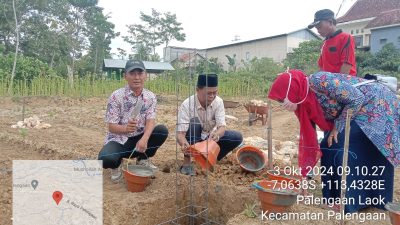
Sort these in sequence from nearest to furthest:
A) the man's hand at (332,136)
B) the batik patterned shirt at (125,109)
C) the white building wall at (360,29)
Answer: the man's hand at (332,136)
the batik patterned shirt at (125,109)
the white building wall at (360,29)

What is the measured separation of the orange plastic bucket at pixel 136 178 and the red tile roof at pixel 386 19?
19297 mm

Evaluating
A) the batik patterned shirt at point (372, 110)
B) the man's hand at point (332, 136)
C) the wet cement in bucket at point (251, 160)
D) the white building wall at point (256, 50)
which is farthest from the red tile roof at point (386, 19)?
the man's hand at point (332, 136)

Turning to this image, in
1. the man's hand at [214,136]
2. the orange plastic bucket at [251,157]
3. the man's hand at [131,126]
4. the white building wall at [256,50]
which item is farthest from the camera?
the white building wall at [256,50]

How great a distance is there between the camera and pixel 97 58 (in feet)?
77.0

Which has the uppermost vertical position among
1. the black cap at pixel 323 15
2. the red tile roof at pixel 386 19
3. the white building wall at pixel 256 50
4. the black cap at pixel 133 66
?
the red tile roof at pixel 386 19

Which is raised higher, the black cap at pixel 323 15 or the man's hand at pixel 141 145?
the black cap at pixel 323 15

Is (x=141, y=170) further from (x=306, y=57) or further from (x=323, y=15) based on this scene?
(x=306, y=57)

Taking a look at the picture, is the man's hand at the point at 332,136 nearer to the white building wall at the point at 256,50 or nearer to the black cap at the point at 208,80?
the black cap at the point at 208,80

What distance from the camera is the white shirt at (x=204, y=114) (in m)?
3.41

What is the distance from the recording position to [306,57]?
1803 centimetres

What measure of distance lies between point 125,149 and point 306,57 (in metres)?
16.2

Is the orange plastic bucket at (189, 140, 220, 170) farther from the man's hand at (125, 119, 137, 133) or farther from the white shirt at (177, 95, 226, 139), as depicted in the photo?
the man's hand at (125, 119, 137, 133)

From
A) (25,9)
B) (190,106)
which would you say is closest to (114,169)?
(190,106)

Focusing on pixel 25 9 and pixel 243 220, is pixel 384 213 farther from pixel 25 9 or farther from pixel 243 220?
pixel 25 9
